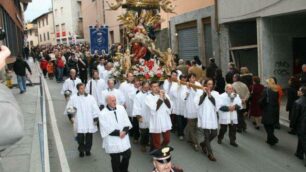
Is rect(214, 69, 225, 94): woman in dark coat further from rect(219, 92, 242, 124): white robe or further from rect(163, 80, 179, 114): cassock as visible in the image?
rect(219, 92, 242, 124): white robe

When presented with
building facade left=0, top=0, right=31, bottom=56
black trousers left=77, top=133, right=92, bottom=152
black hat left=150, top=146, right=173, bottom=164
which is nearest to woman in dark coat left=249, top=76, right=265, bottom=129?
black trousers left=77, top=133, right=92, bottom=152

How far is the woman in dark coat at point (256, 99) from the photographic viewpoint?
38.1 feet

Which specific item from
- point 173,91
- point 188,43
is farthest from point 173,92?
point 188,43

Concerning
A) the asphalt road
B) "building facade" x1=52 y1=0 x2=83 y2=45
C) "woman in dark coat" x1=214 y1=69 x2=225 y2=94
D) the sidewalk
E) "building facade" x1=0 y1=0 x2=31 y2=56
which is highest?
"building facade" x1=52 y1=0 x2=83 y2=45

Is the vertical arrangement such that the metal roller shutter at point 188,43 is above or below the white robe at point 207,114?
above

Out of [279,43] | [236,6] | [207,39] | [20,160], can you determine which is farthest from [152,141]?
[207,39]

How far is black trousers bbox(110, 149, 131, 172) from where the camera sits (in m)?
7.46

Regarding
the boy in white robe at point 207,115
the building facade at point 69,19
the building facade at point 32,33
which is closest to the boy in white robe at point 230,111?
the boy in white robe at point 207,115

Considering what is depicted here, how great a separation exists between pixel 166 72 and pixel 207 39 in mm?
8688

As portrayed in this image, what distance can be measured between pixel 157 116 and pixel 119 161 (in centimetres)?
176

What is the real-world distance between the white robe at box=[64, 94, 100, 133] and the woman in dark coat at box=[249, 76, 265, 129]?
4612 mm

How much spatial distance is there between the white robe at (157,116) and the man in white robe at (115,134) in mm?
1480

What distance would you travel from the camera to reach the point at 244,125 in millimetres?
11375

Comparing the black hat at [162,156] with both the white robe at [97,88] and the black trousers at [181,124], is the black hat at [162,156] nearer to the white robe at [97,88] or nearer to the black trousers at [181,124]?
the black trousers at [181,124]
